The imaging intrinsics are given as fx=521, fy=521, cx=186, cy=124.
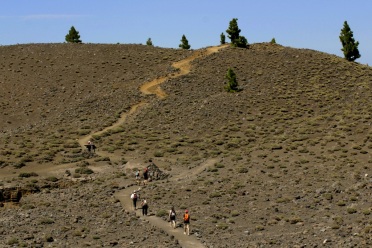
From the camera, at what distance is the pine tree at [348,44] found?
299ft

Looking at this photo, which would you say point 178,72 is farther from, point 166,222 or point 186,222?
point 186,222

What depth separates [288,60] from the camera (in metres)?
94.4

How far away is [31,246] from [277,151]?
32514 mm

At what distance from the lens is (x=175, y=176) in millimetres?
52125

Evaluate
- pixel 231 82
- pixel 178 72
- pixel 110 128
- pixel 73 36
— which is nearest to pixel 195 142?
pixel 110 128

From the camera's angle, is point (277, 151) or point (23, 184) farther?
point (277, 151)

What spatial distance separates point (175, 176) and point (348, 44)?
5464 cm

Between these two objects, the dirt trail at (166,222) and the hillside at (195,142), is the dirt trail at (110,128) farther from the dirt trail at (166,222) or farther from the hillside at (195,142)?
the dirt trail at (166,222)

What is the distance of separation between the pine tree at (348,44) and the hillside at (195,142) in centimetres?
264

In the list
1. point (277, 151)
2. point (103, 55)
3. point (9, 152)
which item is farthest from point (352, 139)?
point (103, 55)

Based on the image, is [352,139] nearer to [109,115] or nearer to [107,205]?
[107,205]

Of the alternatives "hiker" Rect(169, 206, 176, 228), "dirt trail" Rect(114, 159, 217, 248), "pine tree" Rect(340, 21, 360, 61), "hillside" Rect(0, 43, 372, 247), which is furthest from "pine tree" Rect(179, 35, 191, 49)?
"hiker" Rect(169, 206, 176, 228)

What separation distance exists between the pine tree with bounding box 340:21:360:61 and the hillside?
2635mm

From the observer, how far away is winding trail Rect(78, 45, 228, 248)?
33.7 meters
